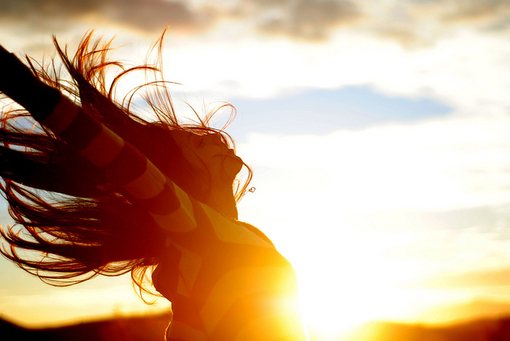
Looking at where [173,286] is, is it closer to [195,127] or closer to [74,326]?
[195,127]

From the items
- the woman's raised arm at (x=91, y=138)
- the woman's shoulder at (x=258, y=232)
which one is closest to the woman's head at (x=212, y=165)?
the woman's shoulder at (x=258, y=232)

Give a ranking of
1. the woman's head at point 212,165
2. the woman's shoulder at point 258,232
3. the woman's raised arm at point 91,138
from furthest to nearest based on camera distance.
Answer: the woman's head at point 212,165, the woman's shoulder at point 258,232, the woman's raised arm at point 91,138

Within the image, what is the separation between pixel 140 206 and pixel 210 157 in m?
1.40

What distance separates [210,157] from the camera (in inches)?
141

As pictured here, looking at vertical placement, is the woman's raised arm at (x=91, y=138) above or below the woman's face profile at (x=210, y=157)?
below

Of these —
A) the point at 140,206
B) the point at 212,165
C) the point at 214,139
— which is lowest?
the point at 140,206

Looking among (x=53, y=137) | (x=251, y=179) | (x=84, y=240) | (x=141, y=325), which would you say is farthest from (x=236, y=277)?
(x=141, y=325)

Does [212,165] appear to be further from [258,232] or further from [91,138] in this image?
[91,138]

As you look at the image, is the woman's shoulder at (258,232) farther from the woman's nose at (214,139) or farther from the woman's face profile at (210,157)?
A: the woman's nose at (214,139)

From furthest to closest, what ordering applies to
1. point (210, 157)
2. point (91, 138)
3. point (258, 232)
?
point (210, 157), point (258, 232), point (91, 138)

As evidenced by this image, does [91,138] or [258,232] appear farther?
[258,232]

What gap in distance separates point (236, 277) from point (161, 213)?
0.81m

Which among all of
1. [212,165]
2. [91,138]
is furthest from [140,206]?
[212,165]

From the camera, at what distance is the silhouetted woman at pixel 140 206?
185 cm
